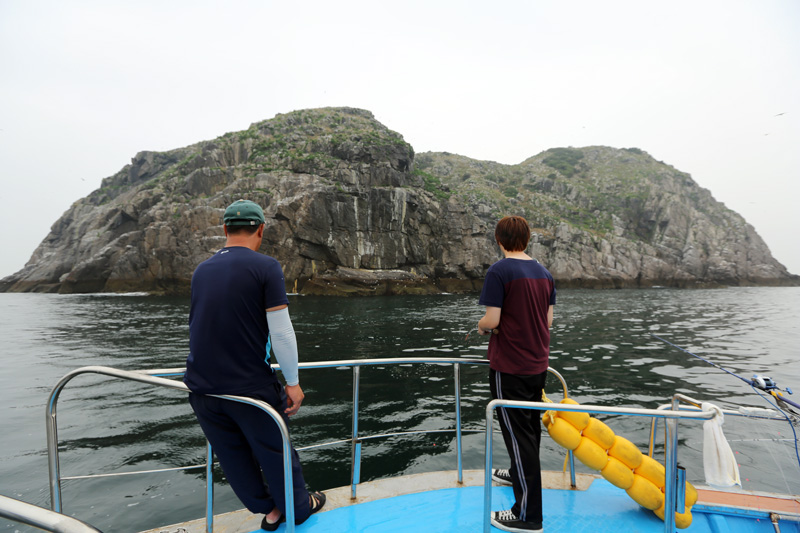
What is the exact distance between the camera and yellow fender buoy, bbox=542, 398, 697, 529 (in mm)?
2639

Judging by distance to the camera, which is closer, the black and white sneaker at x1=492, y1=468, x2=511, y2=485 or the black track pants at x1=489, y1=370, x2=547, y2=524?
the black track pants at x1=489, y1=370, x2=547, y2=524

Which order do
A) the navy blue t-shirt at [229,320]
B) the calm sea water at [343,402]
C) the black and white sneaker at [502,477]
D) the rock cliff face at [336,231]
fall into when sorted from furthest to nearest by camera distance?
the rock cliff face at [336,231] → the calm sea water at [343,402] → the black and white sneaker at [502,477] → the navy blue t-shirt at [229,320]

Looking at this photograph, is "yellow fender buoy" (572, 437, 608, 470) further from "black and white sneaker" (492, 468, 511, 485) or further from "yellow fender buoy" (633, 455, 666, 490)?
"black and white sneaker" (492, 468, 511, 485)

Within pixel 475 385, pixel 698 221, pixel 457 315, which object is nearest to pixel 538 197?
pixel 698 221

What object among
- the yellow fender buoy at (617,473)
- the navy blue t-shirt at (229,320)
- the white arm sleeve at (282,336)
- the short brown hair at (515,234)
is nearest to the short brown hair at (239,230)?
the navy blue t-shirt at (229,320)

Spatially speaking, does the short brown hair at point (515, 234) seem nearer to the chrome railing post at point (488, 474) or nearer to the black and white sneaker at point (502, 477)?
the chrome railing post at point (488, 474)

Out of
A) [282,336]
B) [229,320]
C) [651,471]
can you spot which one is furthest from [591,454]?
[229,320]

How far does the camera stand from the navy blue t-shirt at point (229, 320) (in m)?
2.21

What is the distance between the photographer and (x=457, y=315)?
25.7 m

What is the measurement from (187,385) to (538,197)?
114142mm

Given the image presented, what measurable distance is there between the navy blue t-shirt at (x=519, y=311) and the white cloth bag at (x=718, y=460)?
3.45 ft

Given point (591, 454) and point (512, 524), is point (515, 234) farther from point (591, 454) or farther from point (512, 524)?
point (512, 524)

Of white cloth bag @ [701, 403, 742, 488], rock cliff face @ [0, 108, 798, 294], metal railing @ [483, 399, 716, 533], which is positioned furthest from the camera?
rock cliff face @ [0, 108, 798, 294]

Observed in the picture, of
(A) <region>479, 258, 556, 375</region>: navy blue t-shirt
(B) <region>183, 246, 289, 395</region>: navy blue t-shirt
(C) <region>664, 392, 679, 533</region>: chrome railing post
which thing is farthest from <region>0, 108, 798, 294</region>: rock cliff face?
(C) <region>664, 392, 679, 533</region>: chrome railing post
